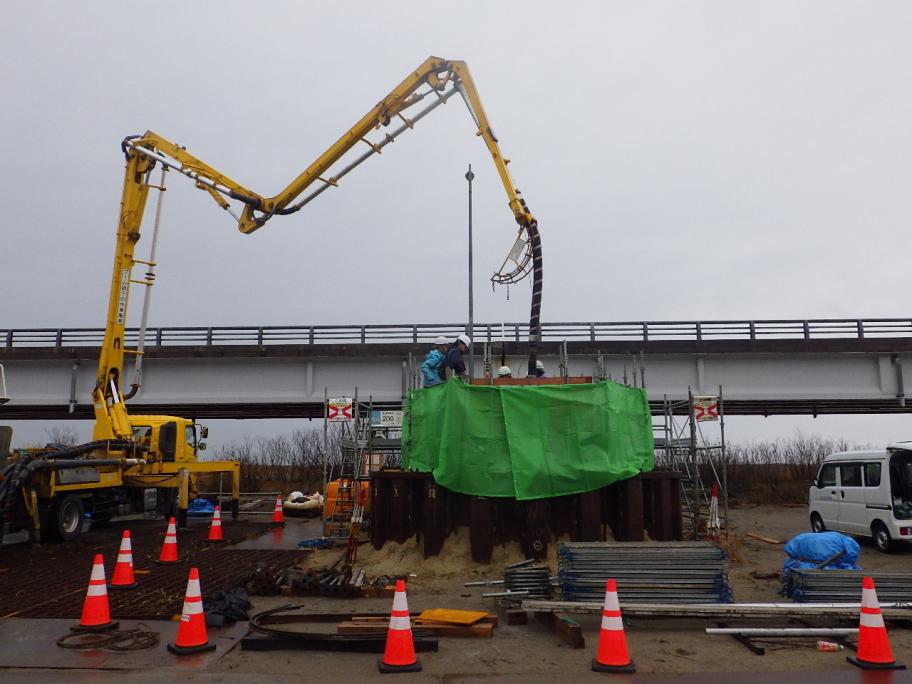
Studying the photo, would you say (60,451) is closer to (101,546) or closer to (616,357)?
(101,546)

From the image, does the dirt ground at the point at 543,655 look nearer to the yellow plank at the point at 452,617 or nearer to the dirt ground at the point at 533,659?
the dirt ground at the point at 533,659

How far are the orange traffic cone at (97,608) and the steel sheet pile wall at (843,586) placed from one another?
7.62m

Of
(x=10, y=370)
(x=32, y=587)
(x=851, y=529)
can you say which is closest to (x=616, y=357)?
(x=851, y=529)

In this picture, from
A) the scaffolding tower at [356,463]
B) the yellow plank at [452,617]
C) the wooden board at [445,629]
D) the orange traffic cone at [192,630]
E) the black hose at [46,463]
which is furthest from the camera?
the scaffolding tower at [356,463]

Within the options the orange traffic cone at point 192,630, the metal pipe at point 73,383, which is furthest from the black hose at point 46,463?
the metal pipe at point 73,383

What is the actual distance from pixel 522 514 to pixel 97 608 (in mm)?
5709

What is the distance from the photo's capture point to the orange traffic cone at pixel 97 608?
24.5 ft

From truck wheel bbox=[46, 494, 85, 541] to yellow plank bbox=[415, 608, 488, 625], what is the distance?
11078 millimetres

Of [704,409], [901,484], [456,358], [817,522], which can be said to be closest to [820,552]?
[456,358]

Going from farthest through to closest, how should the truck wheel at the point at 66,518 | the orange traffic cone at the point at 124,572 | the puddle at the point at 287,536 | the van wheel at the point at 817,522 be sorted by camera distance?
1. the van wheel at the point at 817,522
2. the truck wheel at the point at 66,518
3. the puddle at the point at 287,536
4. the orange traffic cone at the point at 124,572

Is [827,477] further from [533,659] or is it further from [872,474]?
[533,659]

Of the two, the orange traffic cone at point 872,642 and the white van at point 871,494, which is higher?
the white van at point 871,494

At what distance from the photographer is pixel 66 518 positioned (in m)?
15.7

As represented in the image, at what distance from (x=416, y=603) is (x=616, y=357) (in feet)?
60.5
